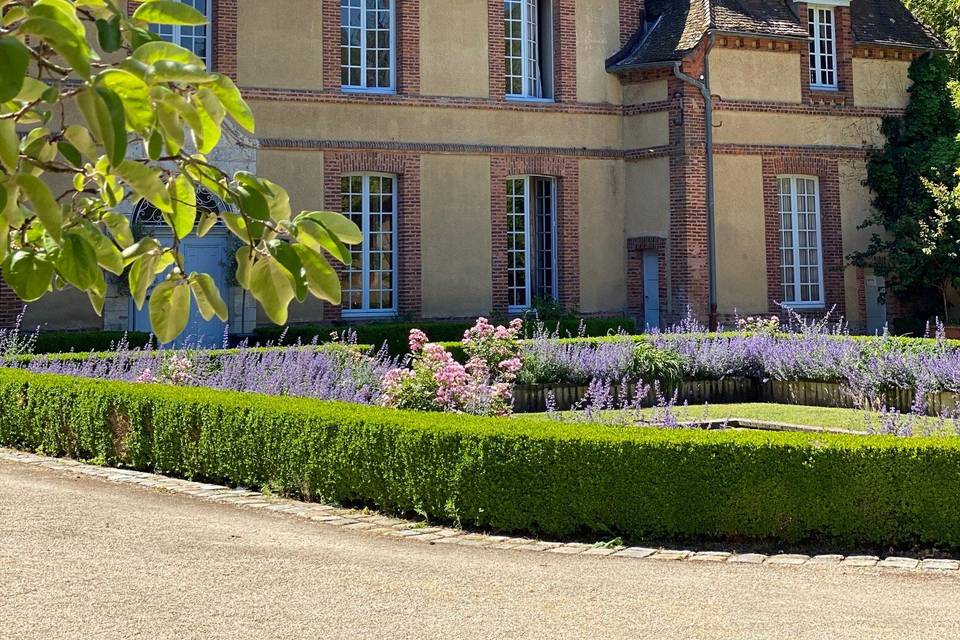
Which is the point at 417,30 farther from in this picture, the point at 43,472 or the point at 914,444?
the point at 914,444

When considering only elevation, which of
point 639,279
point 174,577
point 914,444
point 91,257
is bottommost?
point 174,577

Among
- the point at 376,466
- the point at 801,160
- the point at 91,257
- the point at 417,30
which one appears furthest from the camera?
the point at 801,160

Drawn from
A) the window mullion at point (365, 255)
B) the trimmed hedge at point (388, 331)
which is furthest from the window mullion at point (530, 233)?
the window mullion at point (365, 255)

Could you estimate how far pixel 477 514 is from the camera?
762 centimetres

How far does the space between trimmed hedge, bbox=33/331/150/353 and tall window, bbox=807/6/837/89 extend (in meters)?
13.8

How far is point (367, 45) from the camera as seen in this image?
20.0 meters

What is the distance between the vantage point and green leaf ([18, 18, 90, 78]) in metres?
1.39

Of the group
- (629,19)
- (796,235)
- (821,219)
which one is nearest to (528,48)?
(629,19)

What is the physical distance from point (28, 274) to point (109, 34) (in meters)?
0.37

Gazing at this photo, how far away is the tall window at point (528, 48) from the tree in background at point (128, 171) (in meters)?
19.6

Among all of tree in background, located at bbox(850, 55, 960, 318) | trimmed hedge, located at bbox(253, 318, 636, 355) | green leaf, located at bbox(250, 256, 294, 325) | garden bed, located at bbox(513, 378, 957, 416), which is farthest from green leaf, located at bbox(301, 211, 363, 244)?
tree in background, located at bbox(850, 55, 960, 318)

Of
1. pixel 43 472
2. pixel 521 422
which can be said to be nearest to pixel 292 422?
pixel 521 422

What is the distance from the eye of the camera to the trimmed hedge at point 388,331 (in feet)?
59.0

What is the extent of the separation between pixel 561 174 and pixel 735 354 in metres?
7.14
